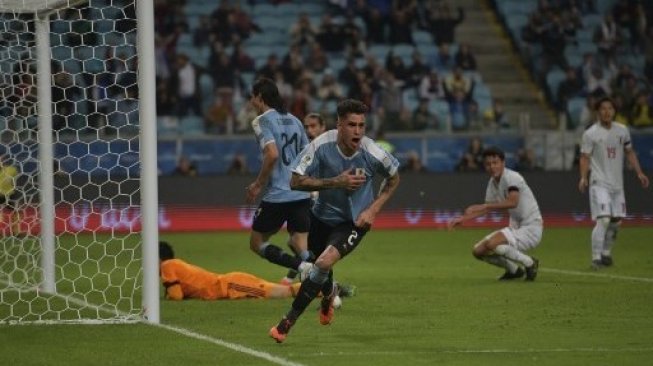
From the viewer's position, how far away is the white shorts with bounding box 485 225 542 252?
47.8ft

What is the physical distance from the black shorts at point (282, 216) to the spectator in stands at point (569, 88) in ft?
52.8

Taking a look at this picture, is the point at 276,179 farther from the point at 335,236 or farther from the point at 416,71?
the point at 416,71

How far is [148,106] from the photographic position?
10.6m

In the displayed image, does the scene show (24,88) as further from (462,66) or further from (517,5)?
(517,5)

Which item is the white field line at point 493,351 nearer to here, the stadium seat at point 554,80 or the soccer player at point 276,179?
the soccer player at point 276,179

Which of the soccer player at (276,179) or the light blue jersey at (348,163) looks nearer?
the light blue jersey at (348,163)

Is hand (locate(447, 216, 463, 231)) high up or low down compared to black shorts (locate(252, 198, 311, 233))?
down

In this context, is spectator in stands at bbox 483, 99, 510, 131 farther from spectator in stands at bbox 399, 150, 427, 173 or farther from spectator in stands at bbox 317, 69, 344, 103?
spectator in stands at bbox 317, 69, 344, 103

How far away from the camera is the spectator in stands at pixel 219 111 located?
24.8 metres

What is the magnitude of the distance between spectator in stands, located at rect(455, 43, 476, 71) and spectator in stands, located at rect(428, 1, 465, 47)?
2.88 feet

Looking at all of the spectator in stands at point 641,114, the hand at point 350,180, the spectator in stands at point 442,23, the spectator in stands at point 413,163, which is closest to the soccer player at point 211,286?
the hand at point 350,180

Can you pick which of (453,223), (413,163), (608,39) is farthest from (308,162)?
(608,39)

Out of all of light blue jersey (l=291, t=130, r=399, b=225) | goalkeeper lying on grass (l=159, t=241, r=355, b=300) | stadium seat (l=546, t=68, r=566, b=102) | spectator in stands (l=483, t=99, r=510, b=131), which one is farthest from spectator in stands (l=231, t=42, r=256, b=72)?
light blue jersey (l=291, t=130, r=399, b=225)

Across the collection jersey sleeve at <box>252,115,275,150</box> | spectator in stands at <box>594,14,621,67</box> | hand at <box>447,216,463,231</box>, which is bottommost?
hand at <box>447,216,463,231</box>
